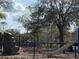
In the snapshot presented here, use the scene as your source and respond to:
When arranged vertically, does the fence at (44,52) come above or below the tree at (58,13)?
below

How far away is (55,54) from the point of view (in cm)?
2180

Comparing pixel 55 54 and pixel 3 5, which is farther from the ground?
pixel 3 5

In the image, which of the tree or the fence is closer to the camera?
the fence

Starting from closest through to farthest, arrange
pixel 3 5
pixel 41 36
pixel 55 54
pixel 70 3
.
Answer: pixel 55 54 → pixel 3 5 → pixel 70 3 → pixel 41 36

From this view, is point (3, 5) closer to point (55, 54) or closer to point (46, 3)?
point (46, 3)

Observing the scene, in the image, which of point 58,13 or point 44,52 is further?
point 58,13

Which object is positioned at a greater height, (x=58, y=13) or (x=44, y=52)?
(x=58, y=13)

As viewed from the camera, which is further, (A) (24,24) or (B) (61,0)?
(A) (24,24)

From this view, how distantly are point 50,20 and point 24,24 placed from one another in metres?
6.64

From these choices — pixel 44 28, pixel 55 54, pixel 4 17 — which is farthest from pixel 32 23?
pixel 55 54

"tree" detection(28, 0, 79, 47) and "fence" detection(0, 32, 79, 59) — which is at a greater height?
"tree" detection(28, 0, 79, 47)

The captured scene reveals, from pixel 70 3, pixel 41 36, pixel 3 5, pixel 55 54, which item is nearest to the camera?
pixel 55 54

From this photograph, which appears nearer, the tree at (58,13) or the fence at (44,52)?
the fence at (44,52)

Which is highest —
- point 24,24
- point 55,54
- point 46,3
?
point 46,3
